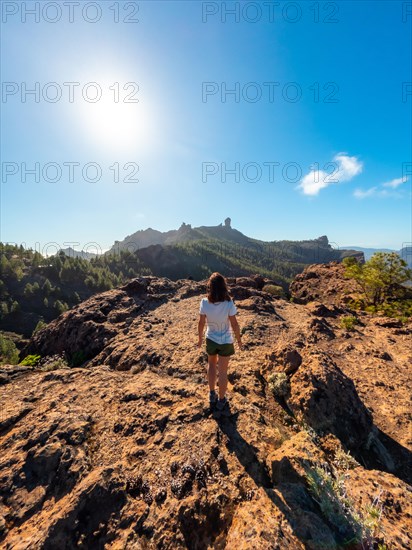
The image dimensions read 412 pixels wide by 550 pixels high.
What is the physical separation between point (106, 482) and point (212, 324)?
353 centimetres

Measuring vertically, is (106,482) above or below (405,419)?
above

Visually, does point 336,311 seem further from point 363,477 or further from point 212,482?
point 212,482

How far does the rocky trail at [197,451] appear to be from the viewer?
3871 millimetres

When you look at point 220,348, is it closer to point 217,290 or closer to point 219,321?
point 219,321

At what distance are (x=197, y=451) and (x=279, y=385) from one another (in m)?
3.46

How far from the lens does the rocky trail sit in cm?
387

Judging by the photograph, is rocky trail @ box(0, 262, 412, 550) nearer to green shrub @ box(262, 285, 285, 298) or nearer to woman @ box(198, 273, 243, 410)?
woman @ box(198, 273, 243, 410)

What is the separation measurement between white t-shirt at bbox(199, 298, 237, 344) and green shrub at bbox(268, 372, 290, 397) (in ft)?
9.02

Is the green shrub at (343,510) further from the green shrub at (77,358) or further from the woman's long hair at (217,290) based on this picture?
the green shrub at (77,358)

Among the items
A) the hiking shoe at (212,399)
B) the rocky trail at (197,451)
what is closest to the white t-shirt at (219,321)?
the hiking shoe at (212,399)

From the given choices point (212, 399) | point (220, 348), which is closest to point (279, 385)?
point (212, 399)

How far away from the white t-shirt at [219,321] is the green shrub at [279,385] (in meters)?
2.75

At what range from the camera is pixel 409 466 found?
22.0 feet

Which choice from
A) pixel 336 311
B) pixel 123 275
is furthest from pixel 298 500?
pixel 123 275
